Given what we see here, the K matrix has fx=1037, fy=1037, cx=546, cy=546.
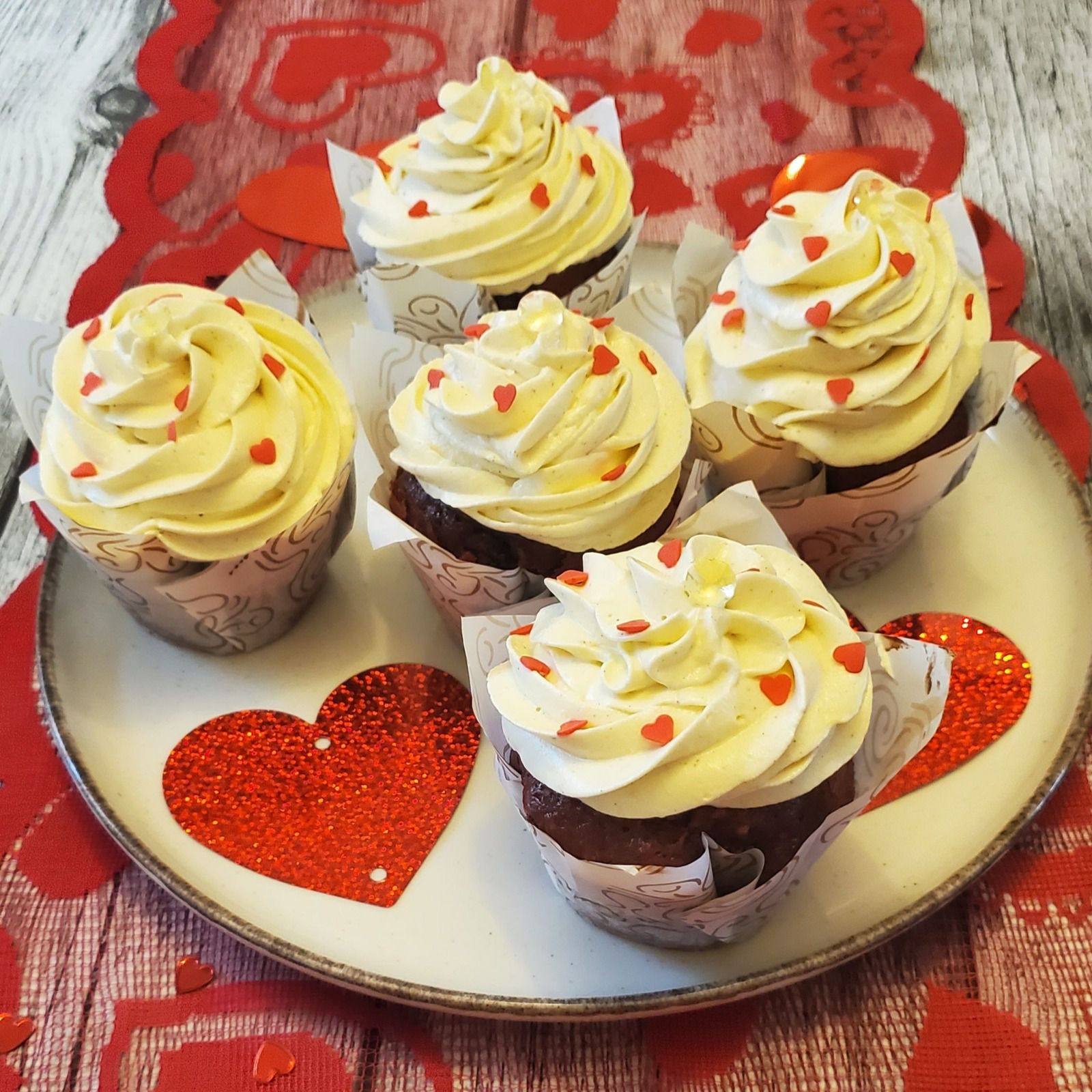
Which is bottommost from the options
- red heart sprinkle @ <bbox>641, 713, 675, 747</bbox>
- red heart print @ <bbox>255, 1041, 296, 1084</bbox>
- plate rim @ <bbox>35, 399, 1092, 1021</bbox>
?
red heart print @ <bbox>255, 1041, 296, 1084</bbox>

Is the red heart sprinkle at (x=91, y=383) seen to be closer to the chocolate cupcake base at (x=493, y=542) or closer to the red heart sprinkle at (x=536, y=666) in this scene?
the chocolate cupcake base at (x=493, y=542)

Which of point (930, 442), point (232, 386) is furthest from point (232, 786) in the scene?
point (930, 442)

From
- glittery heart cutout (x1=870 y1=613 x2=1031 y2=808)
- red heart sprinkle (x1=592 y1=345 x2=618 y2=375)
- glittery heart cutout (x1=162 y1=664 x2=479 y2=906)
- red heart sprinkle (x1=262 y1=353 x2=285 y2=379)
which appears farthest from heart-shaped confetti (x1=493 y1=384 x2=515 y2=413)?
glittery heart cutout (x1=870 y1=613 x2=1031 y2=808)

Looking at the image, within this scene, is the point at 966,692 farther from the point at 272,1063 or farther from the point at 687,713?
the point at 272,1063

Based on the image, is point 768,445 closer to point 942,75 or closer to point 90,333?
point 90,333

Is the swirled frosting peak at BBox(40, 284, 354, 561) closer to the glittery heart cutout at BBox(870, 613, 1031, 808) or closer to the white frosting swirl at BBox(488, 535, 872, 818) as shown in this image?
the white frosting swirl at BBox(488, 535, 872, 818)
